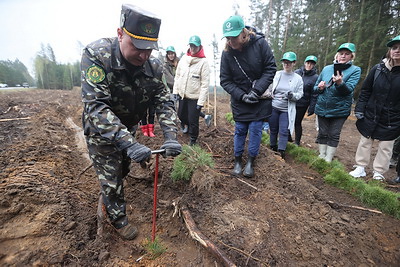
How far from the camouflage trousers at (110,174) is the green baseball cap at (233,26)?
2097 mm

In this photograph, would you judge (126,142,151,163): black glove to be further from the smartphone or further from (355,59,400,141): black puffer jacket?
(355,59,400,141): black puffer jacket

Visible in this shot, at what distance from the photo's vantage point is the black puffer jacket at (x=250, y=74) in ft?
10.3

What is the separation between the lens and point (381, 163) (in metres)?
3.83

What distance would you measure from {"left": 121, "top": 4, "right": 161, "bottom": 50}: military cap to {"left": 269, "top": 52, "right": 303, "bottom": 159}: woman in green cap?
3175 mm

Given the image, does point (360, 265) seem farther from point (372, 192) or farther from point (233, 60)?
point (233, 60)

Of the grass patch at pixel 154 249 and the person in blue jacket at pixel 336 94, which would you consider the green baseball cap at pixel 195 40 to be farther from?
the grass patch at pixel 154 249

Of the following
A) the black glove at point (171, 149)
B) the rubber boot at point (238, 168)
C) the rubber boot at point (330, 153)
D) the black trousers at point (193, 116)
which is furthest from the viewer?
the black trousers at point (193, 116)

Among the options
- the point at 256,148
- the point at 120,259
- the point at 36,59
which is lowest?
the point at 120,259

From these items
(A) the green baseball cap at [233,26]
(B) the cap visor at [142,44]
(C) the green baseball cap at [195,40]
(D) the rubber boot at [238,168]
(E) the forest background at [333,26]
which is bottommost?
(D) the rubber boot at [238,168]

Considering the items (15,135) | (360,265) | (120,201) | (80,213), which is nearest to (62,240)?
(80,213)

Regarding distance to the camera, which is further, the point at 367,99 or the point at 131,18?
the point at 367,99

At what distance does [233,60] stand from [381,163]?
131 inches

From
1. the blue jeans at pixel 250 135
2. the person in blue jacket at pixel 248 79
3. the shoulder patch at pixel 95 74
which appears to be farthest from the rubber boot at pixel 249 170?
the shoulder patch at pixel 95 74

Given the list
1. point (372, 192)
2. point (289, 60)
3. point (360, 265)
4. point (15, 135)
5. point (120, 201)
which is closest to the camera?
point (360, 265)
